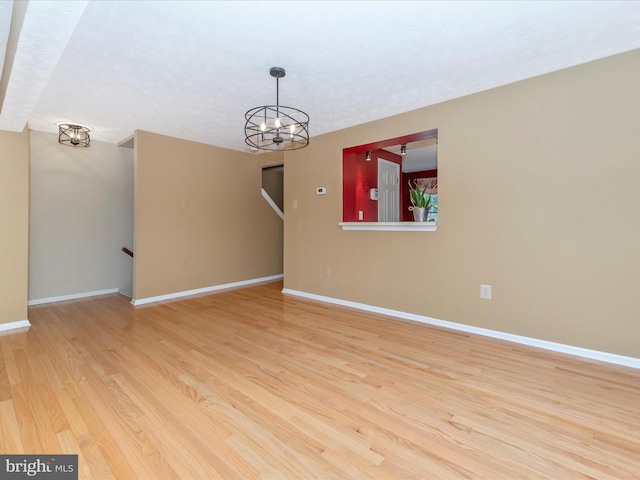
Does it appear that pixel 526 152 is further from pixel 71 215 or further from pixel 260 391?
pixel 71 215

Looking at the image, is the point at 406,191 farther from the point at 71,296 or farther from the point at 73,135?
the point at 71,296

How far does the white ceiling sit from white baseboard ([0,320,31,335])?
6.48 ft

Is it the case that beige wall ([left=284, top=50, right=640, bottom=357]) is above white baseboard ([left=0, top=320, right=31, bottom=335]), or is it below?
above

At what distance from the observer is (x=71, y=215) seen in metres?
4.39

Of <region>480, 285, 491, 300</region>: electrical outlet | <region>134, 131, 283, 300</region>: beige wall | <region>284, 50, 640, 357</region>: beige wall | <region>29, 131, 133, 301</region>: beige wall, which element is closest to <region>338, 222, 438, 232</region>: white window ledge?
<region>284, 50, 640, 357</region>: beige wall

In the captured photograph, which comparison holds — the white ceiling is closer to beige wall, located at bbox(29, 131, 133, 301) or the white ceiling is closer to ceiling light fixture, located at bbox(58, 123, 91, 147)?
ceiling light fixture, located at bbox(58, 123, 91, 147)

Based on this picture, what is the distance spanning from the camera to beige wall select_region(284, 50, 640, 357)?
231 centimetres

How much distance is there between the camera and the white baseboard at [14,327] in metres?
3.06

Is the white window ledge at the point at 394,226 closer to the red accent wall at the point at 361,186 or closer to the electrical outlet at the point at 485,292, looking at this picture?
the red accent wall at the point at 361,186

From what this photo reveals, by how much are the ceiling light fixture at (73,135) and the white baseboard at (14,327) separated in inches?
91.1

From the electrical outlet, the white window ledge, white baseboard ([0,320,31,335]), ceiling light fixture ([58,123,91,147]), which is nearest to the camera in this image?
the electrical outlet

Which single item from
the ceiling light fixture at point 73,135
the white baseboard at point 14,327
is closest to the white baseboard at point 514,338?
the white baseboard at point 14,327

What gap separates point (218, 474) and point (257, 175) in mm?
4847

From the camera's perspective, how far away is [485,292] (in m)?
2.93
